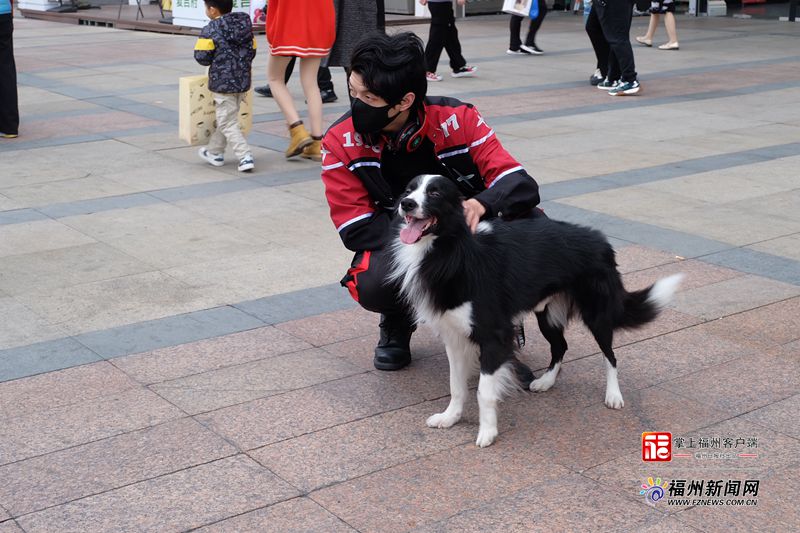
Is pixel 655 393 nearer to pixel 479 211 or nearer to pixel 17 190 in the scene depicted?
pixel 479 211

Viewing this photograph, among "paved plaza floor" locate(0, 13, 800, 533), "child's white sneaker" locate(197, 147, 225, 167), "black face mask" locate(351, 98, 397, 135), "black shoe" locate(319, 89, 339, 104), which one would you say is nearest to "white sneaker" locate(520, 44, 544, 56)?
"black shoe" locate(319, 89, 339, 104)

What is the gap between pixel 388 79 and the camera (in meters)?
3.88

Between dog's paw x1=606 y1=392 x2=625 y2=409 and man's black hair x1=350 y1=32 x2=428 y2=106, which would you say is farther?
dog's paw x1=606 y1=392 x2=625 y2=409

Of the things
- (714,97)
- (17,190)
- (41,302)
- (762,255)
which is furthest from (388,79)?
(714,97)

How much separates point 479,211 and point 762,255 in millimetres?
2860

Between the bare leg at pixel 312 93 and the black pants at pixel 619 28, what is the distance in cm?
426

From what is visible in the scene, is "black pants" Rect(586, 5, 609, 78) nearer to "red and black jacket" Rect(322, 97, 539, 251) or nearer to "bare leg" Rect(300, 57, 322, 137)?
"bare leg" Rect(300, 57, 322, 137)

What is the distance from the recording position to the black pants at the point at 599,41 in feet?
41.0

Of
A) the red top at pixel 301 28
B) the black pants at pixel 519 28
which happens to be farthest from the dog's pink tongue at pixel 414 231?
the black pants at pixel 519 28

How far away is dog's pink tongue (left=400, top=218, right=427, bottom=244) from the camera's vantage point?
11.4ft

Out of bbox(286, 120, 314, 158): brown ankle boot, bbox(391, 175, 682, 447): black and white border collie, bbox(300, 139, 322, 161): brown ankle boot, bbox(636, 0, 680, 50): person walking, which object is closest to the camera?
bbox(391, 175, 682, 447): black and white border collie

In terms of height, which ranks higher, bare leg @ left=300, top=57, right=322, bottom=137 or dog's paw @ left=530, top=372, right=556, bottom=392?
bare leg @ left=300, top=57, right=322, bottom=137

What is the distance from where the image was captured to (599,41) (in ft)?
41.4

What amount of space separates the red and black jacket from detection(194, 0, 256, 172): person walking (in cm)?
410
